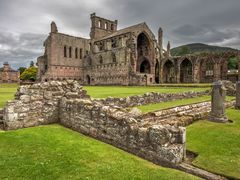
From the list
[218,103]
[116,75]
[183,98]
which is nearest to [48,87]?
[218,103]

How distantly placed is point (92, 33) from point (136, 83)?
3624 centimetres

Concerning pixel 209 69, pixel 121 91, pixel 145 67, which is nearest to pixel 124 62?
pixel 145 67

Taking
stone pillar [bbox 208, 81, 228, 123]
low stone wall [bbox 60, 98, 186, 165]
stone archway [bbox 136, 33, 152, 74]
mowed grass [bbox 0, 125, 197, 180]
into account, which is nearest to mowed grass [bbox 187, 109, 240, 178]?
stone pillar [bbox 208, 81, 228, 123]

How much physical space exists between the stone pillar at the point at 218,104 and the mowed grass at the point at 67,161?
21.6 feet

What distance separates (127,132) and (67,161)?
216 centimetres

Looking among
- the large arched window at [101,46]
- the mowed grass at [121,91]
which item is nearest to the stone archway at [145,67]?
the large arched window at [101,46]

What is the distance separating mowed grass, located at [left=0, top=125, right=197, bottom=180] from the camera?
5078 millimetres

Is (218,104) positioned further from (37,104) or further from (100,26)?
(100,26)

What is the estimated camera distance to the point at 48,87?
33.6 feet

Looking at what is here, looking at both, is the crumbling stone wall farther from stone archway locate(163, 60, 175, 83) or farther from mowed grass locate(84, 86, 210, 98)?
stone archway locate(163, 60, 175, 83)

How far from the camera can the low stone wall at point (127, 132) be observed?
19.5 feet

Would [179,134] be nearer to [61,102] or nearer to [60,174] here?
[60,174]

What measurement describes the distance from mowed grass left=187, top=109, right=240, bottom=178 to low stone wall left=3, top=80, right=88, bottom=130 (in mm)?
6199

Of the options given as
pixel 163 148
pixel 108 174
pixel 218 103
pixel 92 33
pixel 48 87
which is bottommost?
pixel 108 174
